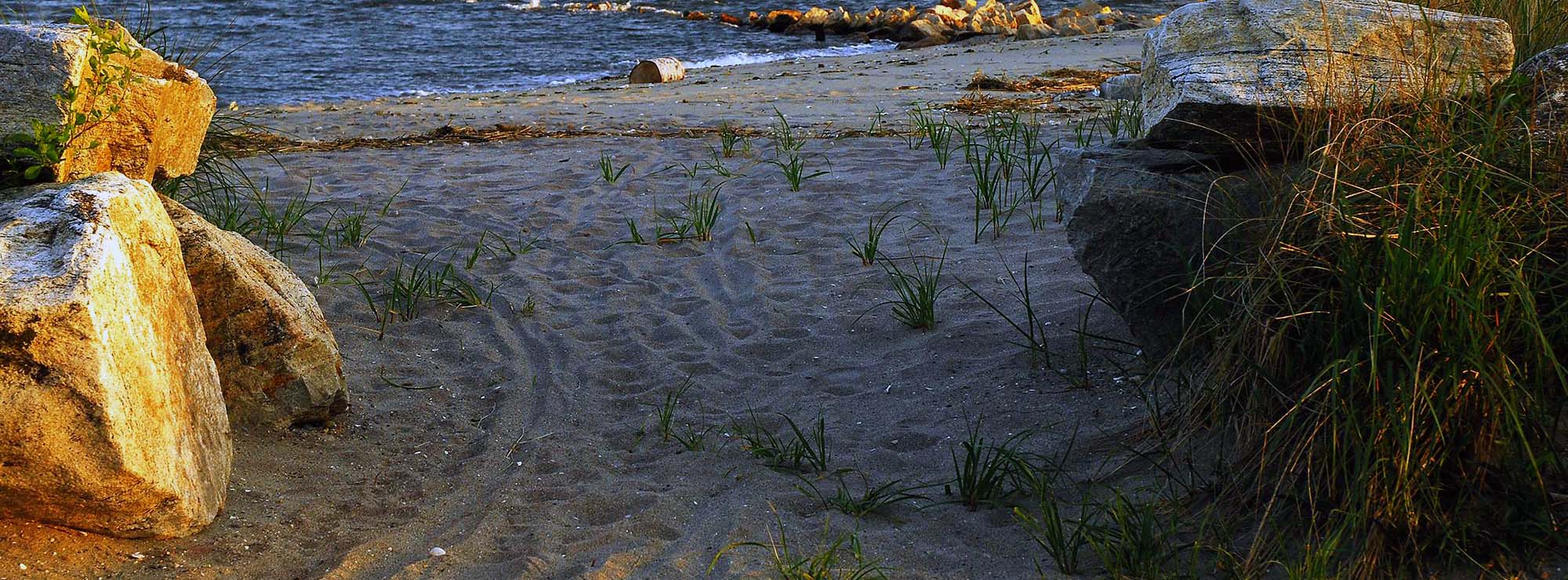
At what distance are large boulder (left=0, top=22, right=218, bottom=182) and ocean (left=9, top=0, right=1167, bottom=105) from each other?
911cm

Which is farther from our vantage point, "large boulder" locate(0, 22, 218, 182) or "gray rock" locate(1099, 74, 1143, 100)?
"gray rock" locate(1099, 74, 1143, 100)

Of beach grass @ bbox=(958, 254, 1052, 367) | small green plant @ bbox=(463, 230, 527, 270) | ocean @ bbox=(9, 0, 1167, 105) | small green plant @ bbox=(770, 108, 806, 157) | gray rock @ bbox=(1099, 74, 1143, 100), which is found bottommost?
ocean @ bbox=(9, 0, 1167, 105)

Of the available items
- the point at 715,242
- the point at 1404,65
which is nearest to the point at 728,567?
the point at 1404,65

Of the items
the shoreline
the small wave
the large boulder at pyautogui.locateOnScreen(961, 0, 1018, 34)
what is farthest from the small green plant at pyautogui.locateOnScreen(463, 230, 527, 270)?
the large boulder at pyautogui.locateOnScreen(961, 0, 1018, 34)

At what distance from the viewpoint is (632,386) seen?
3.86m

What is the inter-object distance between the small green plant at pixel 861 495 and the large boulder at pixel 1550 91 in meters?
1.67

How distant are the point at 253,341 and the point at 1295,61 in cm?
298

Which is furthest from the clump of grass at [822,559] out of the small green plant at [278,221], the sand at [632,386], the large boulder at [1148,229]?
the small green plant at [278,221]

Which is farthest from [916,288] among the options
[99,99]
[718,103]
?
[718,103]

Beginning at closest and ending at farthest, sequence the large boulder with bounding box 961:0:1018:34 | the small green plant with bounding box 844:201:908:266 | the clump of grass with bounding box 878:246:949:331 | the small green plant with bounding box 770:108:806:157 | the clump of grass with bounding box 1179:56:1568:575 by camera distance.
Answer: the clump of grass with bounding box 1179:56:1568:575 < the clump of grass with bounding box 878:246:949:331 < the small green plant with bounding box 844:201:908:266 < the small green plant with bounding box 770:108:806:157 < the large boulder with bounding box 961:0:1018:34

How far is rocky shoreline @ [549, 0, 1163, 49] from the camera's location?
58.7 feet

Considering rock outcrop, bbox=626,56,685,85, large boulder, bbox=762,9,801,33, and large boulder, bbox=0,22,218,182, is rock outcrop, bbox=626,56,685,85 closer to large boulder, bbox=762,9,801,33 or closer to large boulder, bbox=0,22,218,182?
large boulder, bbox=762,9,801,33

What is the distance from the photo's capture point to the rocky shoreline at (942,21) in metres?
17.9

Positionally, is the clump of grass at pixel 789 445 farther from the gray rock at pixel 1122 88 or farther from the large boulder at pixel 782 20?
the large boulder at pixel 782 20
